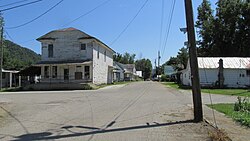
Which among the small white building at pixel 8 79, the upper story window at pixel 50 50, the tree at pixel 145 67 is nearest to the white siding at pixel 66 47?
the upper story window at pixel 50 50

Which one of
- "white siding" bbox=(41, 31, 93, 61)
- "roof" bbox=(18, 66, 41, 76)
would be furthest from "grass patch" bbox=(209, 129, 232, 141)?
"roof" bbox=(18, 66, 41, 76)

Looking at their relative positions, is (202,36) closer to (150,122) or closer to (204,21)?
(204,21)

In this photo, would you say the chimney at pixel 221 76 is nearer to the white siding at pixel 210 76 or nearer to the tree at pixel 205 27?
the white siding at pixel 210 76

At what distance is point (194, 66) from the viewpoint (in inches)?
401

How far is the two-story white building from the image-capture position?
40656 millimetres

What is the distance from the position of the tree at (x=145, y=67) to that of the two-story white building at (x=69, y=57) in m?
103

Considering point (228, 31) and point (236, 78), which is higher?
point (228, 31)

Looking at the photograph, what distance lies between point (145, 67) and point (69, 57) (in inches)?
4517

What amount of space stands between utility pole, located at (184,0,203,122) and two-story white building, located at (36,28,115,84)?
29689mm

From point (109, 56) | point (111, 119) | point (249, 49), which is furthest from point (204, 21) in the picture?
point (111, 119)

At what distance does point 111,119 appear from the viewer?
11.1 metres

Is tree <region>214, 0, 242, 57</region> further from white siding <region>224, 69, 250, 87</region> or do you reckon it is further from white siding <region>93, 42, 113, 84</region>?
white siding <region>93, 42, 113, 84</region>

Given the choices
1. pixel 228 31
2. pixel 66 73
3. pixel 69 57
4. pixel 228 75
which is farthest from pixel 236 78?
pixel 66 73

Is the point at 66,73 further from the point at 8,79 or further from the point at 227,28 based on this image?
the point at 227,28
